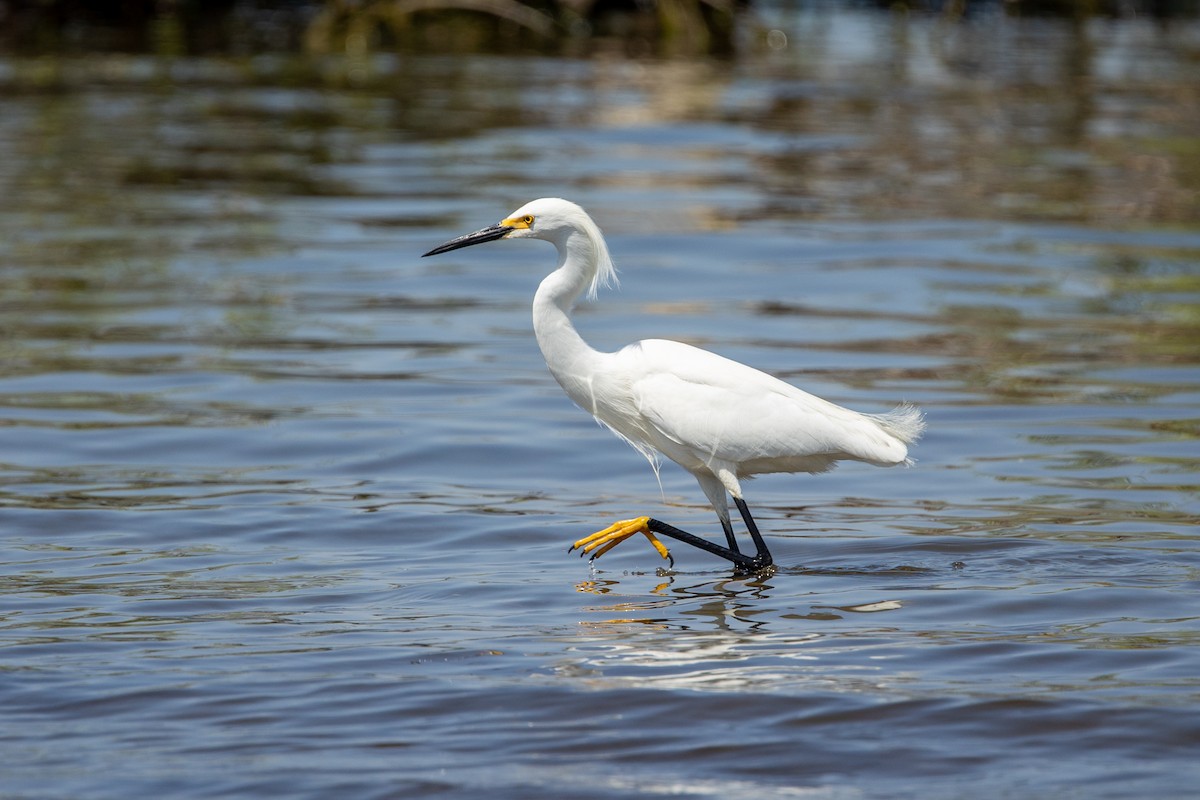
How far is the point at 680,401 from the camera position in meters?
7.81

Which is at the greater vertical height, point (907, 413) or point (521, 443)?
point (907, 413)

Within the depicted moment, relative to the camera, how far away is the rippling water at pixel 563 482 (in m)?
5.82

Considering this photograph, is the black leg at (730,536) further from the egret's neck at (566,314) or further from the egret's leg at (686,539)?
the egret's neck at (566,314)

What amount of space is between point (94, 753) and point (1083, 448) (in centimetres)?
669

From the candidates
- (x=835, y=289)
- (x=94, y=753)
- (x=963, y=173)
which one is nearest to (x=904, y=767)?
(x=94, y=753)

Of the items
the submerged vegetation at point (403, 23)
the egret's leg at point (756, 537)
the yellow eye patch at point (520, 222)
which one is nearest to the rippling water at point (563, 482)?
the egret's leg at point (756, 537)

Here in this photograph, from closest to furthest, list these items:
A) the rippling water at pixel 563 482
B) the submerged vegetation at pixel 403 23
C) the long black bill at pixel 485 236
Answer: the rippling water at pixel 563 482 < the long black bill at pixel 485 236 < the submerged vegetation at pixel 403 23

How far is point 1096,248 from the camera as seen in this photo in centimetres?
1697

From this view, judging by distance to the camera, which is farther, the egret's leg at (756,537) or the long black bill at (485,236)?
the egret's leg at (756,537)

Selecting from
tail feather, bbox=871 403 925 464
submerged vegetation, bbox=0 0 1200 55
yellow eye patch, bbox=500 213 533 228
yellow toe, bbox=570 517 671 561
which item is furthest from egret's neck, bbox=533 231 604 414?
submerged vegetation, bbox=0 0 1200 55

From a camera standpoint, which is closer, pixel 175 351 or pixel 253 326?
pixel 175 351

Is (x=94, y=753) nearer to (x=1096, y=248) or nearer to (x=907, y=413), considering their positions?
(x=907, y=413)

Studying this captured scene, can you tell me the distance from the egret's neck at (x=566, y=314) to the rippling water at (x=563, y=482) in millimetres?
1012

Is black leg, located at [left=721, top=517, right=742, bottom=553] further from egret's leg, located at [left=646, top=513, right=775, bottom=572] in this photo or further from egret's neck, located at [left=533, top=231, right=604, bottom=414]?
egret's neck, located at [left=533, top=231, right=604, bottom=414]
